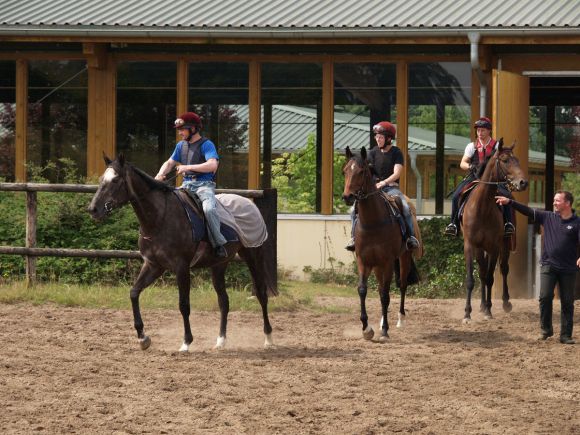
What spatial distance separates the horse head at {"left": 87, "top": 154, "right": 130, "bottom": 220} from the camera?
37.7ft

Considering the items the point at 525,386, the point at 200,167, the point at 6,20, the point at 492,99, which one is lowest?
the point at 525,386

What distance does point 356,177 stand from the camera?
12.8 meters

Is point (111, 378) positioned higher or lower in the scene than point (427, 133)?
lower

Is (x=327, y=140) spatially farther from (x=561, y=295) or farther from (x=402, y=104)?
(x=561, y=295)

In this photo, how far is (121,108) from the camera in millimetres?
20047

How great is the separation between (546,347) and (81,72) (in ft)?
33.7

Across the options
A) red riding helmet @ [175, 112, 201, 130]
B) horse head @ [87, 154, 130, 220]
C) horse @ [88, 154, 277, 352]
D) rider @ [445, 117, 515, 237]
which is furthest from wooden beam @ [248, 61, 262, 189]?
horse head @ [87, 154, 130, 220]

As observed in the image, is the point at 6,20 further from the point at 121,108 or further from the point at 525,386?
the point at 525,386

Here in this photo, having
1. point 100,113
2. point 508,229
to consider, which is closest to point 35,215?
point 100,113

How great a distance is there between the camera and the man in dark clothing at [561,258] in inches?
502

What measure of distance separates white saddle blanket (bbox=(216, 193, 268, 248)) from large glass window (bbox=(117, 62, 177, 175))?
23.3 ft

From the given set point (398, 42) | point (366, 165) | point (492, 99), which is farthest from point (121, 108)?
point (366, 165)

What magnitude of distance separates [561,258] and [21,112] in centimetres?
1038

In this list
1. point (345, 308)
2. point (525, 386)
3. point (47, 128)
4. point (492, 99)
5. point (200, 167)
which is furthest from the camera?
point (47, 128)
